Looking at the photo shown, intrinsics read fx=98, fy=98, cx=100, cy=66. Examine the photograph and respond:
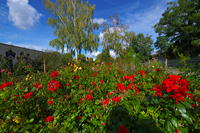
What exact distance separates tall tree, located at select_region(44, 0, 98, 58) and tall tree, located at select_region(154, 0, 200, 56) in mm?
12794

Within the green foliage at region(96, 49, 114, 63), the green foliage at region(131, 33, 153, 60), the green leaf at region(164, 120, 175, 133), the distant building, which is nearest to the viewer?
the green leaf at region(164, 120, 175, 133)

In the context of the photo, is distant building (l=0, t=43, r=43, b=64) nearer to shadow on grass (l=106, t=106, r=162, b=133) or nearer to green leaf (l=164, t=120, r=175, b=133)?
shadow on grass (l=106, t=106, r=162, b=133)

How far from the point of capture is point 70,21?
14500 mm

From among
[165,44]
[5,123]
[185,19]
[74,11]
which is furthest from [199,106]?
[165,44]

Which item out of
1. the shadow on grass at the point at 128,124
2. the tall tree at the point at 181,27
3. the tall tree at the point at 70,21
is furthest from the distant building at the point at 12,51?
the tall tree at the point at 181,27

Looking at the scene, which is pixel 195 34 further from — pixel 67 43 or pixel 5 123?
pixel 5 123

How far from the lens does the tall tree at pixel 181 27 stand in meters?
13.3

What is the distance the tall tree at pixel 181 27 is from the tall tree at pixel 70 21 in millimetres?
12794

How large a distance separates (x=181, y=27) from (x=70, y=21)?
52.8ft

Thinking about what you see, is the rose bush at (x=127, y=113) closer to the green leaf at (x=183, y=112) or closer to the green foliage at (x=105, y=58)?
the green leaf at (x=183, y=112)

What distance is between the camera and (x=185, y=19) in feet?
48.5

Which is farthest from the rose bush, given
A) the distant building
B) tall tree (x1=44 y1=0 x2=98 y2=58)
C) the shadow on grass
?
tall tree (x1=44 y1=0 x2=98 y2=58)

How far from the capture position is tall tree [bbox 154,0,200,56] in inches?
522

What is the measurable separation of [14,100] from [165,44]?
2264cm
